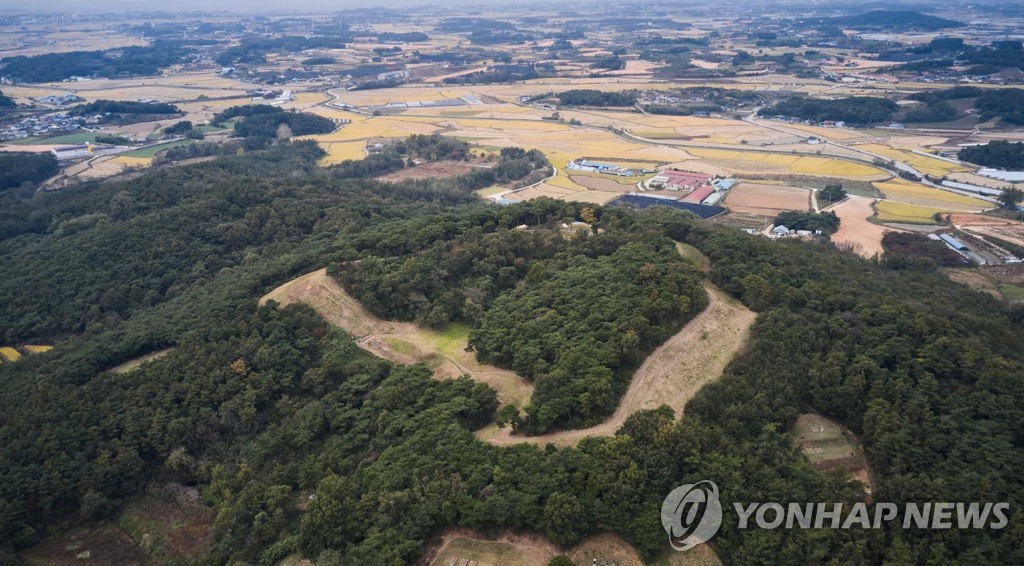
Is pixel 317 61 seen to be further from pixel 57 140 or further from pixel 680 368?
pixel 680 368

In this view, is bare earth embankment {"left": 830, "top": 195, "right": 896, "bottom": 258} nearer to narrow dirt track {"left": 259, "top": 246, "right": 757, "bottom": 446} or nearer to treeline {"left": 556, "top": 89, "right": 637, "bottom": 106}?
narrow dirt track {"left": 259, "top": 246, "right": 757, "bottom": 446}

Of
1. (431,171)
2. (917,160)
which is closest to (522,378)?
(431,171)

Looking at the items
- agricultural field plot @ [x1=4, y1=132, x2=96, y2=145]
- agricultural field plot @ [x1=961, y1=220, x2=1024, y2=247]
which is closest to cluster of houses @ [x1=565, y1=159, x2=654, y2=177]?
agricultural field plot @ [x1=961, y1=220, x2=1024, y2=247]

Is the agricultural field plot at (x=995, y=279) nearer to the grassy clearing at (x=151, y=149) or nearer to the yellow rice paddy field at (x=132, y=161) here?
the yellow rice paddy field at (x=132, y=161)

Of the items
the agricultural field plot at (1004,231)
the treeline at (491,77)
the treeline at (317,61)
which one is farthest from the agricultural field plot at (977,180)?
the treeline at (317,61)

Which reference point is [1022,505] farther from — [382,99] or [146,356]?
[382,99]

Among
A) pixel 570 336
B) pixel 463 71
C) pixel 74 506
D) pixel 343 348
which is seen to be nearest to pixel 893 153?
pixel 570 336

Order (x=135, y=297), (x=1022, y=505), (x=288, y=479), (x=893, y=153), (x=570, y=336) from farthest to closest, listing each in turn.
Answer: (x=893, y=153) < (x=135, y=297) < (x=570, y=336) < (x=288, y=479) < (x=1022, y=505)
